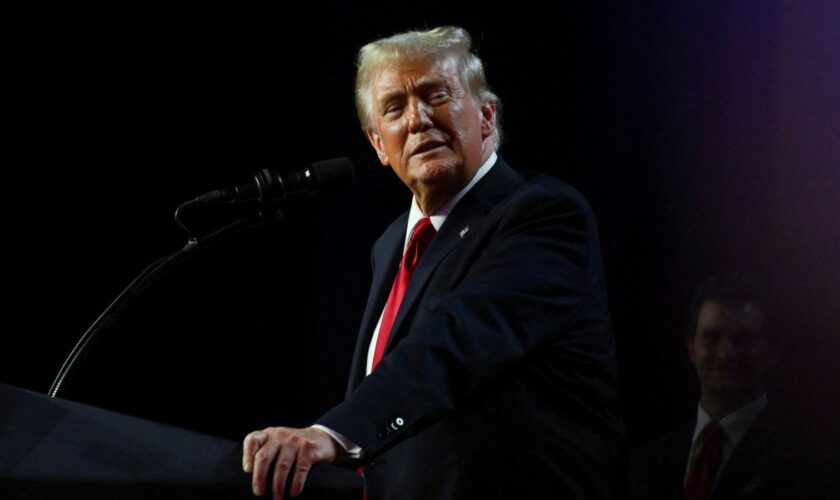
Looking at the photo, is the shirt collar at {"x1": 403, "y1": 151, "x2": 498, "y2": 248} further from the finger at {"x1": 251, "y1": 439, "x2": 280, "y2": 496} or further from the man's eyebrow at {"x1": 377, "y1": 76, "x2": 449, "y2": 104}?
the finger at {"x1": 251, "y1": 439, "x2": 280, "y2": 496}

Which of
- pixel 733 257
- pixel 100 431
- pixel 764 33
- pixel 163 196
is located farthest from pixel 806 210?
pixel 163 196

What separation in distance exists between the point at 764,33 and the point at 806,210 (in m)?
0.41

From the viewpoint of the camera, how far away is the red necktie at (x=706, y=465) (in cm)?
218

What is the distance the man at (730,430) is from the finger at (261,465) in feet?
4.35

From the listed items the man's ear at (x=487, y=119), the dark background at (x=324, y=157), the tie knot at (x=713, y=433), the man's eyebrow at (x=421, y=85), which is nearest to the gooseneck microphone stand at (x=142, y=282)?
the man's eyebrow at (x=421, y=85)

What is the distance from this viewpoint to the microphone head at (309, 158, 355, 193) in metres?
1.73

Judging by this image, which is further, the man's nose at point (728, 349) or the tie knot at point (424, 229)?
the man's nose at point (728, 349)

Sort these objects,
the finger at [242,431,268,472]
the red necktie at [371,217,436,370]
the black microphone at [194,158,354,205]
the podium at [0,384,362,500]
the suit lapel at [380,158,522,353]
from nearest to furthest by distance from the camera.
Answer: the podium at [0,384,362,500]
the finger at [242,431,268,472]
the black microphone at [194,158,354,205]
the suit lapel at [380,158,522,353]
the red necktie at [371,217,436,370]

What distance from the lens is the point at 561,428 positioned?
1.66m

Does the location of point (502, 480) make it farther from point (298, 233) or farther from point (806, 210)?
point (298, 233)

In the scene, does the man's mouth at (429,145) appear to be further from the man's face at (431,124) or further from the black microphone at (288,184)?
the black microphone at (288,184)

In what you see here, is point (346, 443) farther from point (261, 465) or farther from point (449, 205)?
point (449, 205)

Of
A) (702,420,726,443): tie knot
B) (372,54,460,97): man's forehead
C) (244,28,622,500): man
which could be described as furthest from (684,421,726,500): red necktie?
(372,54,460,97): man's forehead

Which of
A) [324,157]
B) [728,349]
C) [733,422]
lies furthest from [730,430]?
[324,157]
